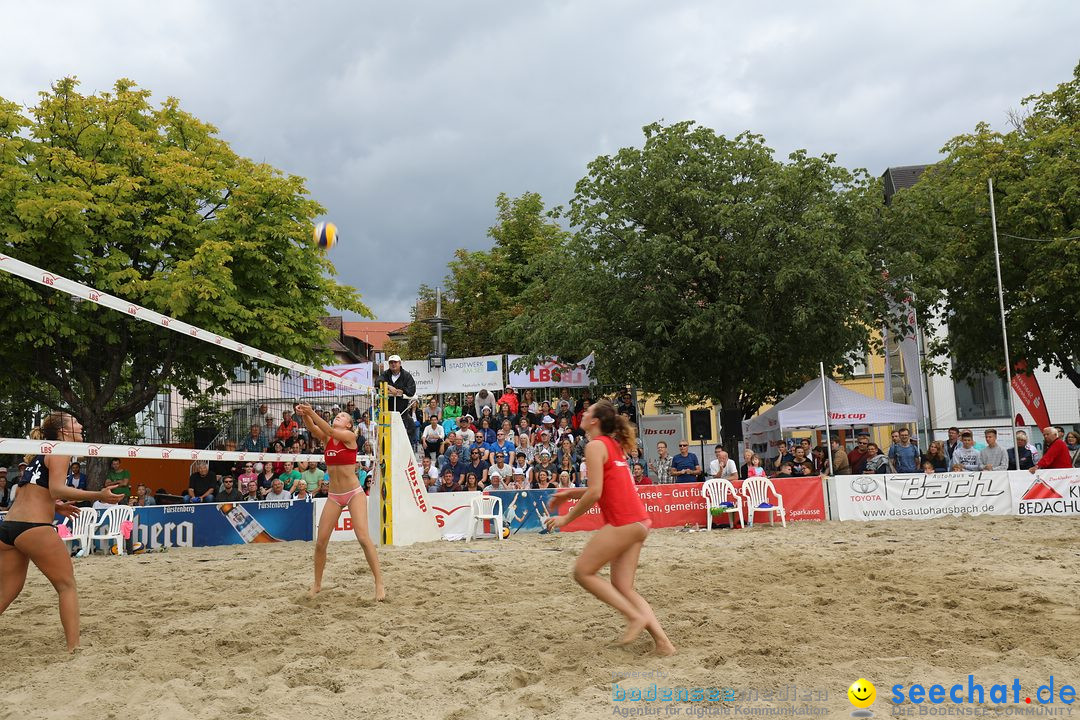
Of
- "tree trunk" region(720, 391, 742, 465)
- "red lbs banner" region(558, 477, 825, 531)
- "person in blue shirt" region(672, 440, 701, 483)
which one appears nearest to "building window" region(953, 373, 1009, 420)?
"tree trunk" region(720, 391, 742, 465)

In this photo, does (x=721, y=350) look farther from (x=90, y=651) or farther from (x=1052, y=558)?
(x=90, y=651)

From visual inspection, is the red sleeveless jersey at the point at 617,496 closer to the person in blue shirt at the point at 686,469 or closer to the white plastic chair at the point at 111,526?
the person in blue shirt at the point at 686,469

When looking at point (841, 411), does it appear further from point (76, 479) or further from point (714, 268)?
point (76, 479)

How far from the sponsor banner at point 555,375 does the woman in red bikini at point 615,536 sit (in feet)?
51.4

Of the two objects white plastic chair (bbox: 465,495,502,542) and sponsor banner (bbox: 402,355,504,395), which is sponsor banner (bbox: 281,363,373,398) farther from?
white plastic chair (bbox: 465,495,502,542)

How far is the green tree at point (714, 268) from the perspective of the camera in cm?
1822

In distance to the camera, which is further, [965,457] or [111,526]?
[965,457]

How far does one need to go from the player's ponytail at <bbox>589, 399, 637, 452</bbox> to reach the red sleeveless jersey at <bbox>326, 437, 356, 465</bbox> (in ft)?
9.43

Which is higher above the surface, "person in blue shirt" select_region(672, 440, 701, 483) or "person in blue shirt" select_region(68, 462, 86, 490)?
"person in blue shirt" select_region(68, 462, 86, 490)

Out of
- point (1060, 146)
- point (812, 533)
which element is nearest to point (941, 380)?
point (1060, 146)

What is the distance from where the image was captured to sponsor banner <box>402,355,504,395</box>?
848 inches

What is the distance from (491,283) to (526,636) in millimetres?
27285

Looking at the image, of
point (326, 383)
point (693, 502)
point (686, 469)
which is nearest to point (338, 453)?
point (693, 502)

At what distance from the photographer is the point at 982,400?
3153cm
